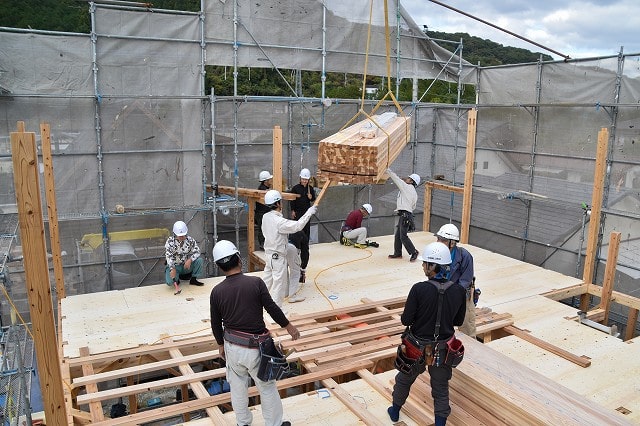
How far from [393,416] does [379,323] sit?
1.99m

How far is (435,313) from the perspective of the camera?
3.89 m

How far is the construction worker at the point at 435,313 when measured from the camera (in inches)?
152

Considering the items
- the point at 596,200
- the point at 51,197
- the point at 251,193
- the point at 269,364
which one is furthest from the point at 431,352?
the point at 251,193

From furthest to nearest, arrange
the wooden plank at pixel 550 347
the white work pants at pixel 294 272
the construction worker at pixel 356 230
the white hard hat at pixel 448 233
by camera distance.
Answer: the construction worker at pixel 356 230 → the white work pants at pixel 294 272 → the wooden plank at pixel 550 347 → the white hard hat at pixel 448 233

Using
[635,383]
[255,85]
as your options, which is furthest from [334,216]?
[255,85]

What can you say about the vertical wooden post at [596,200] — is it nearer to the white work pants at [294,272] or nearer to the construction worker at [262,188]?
the white work pants at [294,272]

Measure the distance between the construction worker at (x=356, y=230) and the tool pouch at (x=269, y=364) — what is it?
20.2 ft

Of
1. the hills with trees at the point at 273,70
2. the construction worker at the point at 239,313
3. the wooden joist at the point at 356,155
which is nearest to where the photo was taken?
the construction worker at the point at 239,313

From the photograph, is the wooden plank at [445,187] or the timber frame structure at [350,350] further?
the wooden plank at [445,187]

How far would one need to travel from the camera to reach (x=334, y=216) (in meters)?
11.4

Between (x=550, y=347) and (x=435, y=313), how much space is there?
108 inches

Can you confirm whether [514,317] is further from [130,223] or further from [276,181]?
[130,223]

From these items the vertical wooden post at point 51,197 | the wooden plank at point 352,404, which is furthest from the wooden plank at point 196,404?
the vertical wooden post at point 51,197

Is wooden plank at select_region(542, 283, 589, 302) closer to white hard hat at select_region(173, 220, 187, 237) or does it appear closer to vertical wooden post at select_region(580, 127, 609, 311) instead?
vertical wooden post at select_region(580, 127, 609, 311)
